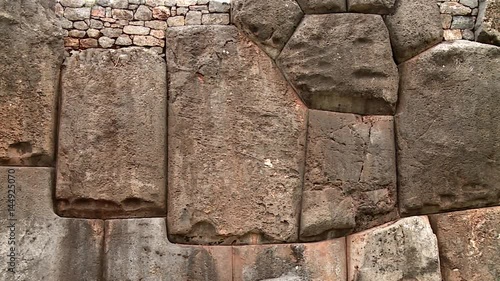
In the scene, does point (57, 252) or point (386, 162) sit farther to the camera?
point (386, 162)

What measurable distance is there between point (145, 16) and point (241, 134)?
48.5 inches

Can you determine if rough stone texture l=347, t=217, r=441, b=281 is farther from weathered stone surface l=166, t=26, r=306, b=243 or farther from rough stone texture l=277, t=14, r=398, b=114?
rough stone texture l=277, t=14, r=398, b=114

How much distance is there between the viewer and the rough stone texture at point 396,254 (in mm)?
4234

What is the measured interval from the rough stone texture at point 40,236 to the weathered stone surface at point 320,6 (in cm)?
239

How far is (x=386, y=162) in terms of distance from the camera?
445 cm

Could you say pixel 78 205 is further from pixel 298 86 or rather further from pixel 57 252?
pixel 298 86

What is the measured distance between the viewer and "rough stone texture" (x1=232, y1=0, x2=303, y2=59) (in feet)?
14.4

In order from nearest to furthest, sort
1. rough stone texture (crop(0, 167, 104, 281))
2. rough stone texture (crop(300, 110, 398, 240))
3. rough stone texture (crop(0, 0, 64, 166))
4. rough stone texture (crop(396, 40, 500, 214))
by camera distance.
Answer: rough stone texture (crop(0, 167, 104, 281))
rough stone texture (crop(0, 0, 64, 166))
rough stone texture (crop(300, 110, 398, 240))
rough stone texture (crop(396, 40, 500, 214))

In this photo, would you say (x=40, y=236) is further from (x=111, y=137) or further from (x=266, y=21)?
(x=266, y=21)

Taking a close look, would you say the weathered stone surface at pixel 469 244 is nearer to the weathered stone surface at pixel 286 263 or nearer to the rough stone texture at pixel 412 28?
the weathered stone surface at pixel 286 263

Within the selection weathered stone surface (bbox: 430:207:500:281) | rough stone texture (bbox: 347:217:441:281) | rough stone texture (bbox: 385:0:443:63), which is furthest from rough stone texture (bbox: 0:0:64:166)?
weathered stone surface (bbox: 430:207:500:281)

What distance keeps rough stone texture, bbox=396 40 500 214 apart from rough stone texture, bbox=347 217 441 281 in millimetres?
213

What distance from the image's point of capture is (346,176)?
4.38 meters

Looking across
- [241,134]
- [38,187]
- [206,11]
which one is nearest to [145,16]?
[206,11]
